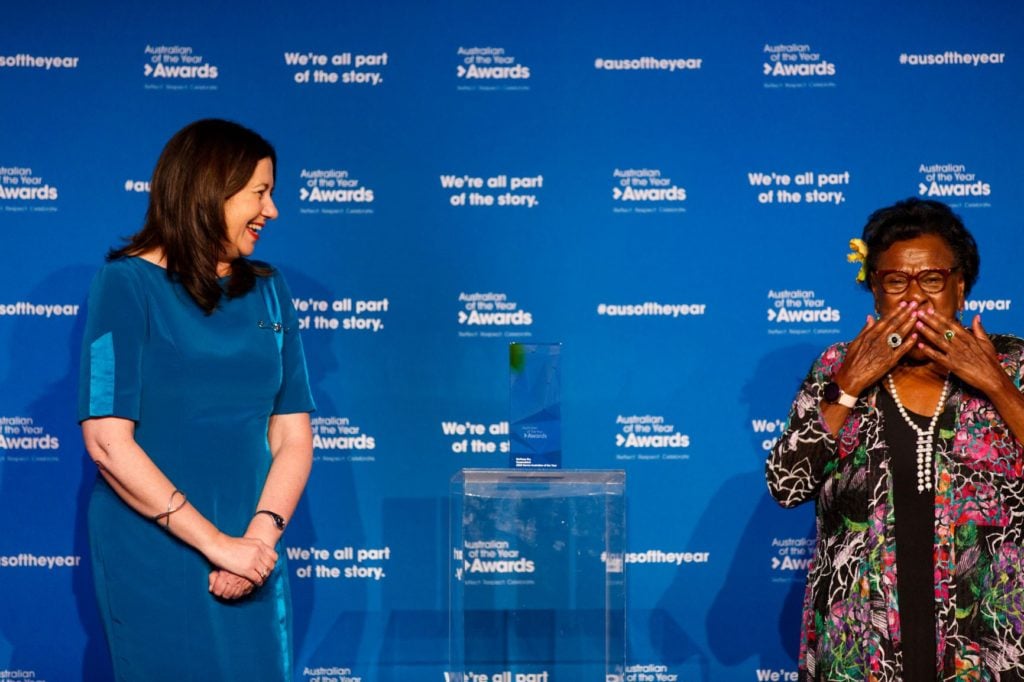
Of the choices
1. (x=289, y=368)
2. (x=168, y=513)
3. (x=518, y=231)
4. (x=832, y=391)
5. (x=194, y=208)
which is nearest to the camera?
(x=168, y=513)

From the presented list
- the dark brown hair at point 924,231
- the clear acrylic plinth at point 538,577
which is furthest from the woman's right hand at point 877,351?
the clear acrylic plinth at point 538,577

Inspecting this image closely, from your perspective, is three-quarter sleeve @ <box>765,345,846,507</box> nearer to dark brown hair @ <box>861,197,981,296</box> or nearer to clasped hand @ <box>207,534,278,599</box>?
dark brown hair @ <box>861,197,981,296</box>

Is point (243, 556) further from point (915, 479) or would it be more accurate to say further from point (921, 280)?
point (921, 280)

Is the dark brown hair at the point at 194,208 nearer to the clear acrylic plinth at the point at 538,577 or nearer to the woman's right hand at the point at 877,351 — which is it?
the clear acrylic plinth at the point at 538,577

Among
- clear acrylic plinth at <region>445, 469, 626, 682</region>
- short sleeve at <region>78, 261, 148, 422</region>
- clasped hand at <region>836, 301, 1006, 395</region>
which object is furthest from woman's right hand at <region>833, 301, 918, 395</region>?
short sleeve at <region>78, 261, 148, 422</region>

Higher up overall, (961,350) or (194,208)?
(194,208)

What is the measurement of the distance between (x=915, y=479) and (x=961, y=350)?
0.29m

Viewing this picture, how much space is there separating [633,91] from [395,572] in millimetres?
1863

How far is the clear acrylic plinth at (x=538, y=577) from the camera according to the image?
2.62 meters

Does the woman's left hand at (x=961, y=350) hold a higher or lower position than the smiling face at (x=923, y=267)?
lower

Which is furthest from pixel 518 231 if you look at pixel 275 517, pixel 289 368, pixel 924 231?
pixel 275 517

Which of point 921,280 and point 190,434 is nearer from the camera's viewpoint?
point 190,434

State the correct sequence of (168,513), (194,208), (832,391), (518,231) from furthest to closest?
(518,231) < (832,391) < (194,208) < (168,513)

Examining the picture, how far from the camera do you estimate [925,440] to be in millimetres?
2332
